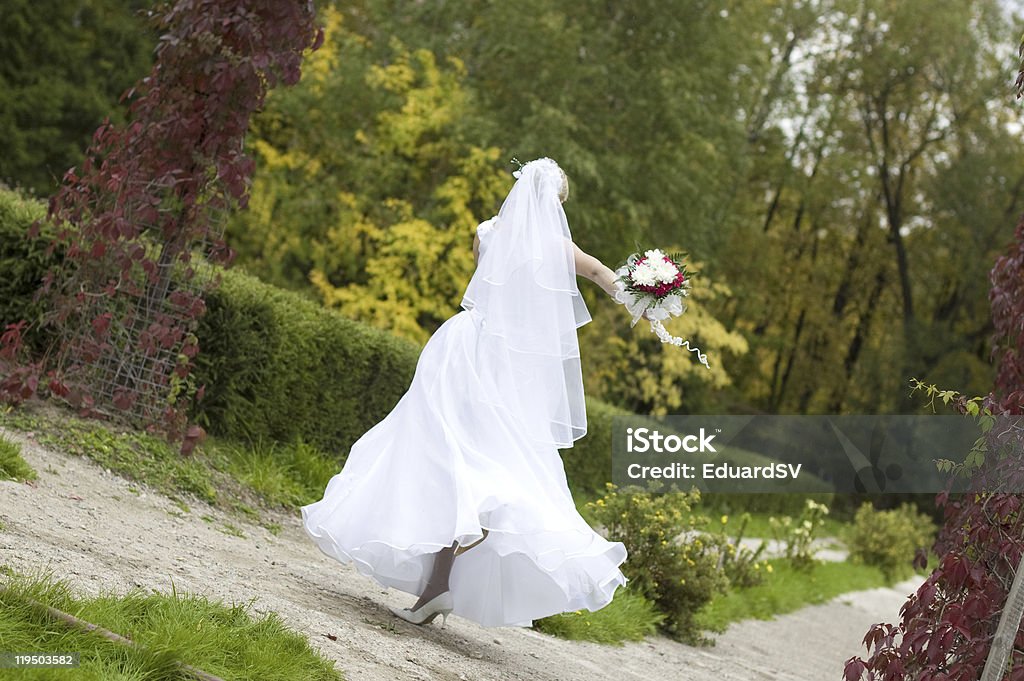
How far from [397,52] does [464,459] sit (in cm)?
1341

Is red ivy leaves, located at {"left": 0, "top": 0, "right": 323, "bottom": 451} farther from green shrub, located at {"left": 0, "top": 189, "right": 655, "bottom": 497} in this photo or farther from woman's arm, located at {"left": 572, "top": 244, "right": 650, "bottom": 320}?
woman's arm, located at {"left": 572, "top": 244, "right": 650, "bottom": 320}

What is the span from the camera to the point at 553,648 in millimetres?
6121

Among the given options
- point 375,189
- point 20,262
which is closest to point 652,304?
point 20,262

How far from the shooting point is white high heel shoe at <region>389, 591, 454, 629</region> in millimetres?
5090

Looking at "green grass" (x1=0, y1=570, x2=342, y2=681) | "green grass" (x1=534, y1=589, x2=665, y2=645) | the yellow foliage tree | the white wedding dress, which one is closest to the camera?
"green grass" (x1=0, y1=570, x2=342, y2=681)

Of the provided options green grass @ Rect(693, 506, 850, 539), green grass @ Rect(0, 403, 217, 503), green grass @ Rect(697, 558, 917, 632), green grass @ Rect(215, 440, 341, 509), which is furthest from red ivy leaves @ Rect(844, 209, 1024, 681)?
green grass @ Rect(693, 506, 850, 539)

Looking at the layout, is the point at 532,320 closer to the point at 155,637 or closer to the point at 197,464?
the point at 155,637

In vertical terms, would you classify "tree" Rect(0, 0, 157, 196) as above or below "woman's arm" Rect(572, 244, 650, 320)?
above

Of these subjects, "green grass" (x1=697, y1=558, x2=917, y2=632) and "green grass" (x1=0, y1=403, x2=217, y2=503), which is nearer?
"green grass" (x1=0, y1=403, x2=217, y2=503)

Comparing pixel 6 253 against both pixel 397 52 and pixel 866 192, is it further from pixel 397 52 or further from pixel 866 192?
pixel 866 192

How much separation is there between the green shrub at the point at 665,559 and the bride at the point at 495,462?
2.95 m

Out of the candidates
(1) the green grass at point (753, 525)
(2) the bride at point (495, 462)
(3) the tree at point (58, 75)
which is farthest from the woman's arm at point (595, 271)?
(3) the tree at point (58, 75)

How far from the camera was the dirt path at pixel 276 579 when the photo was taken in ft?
14.3

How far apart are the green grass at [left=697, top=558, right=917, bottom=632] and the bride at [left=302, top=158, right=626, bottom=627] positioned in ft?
12.6
